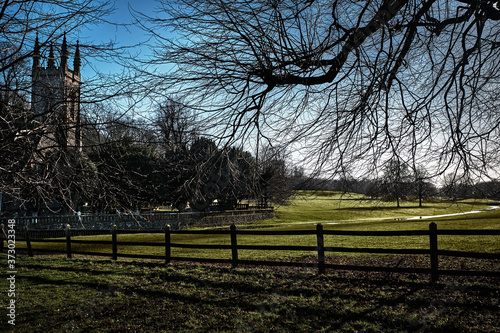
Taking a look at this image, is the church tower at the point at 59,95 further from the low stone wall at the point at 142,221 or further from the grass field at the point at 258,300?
the low stone wall at the point at 142,221

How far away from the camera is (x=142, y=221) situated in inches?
812

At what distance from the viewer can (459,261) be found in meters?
9.48

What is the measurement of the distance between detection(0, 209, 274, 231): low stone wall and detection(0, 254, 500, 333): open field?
10.4 meters

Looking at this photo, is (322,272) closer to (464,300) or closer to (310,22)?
(464,300)

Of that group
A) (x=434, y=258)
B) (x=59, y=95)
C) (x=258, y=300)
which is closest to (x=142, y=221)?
(x=59, y=95)

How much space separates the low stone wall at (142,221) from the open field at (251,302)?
34.0 ft

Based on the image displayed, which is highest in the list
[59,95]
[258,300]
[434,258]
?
[59,95]

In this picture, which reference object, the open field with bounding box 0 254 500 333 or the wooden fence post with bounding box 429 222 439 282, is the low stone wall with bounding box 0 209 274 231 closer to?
the open field with bounding box 0 254 500 333

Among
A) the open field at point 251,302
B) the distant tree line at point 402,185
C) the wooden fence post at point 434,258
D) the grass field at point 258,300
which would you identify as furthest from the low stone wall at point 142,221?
the distant tree line at point 402,185

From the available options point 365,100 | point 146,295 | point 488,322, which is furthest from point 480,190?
point 146,295

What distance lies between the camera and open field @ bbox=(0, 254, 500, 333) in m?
5.16

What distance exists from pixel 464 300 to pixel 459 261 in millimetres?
3986

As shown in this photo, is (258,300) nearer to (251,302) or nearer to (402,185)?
(251,302)

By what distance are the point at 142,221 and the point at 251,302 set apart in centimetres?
1591
